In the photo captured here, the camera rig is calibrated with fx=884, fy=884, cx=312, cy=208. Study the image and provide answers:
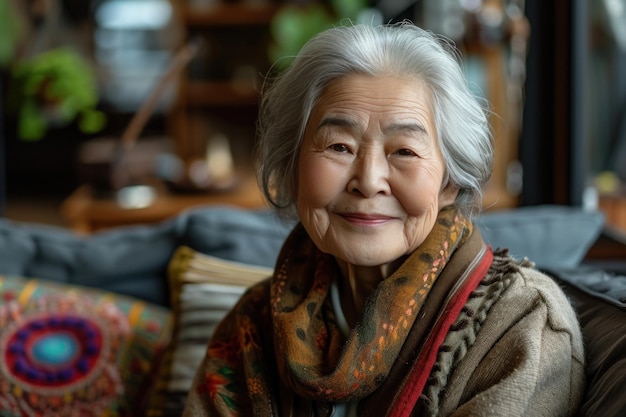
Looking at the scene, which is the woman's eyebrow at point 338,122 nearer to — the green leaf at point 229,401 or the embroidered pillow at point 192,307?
the green leaf at point 229,401

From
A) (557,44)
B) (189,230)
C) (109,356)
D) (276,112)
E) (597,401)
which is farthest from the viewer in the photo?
(557,44)

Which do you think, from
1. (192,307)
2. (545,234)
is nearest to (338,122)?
(192,307)

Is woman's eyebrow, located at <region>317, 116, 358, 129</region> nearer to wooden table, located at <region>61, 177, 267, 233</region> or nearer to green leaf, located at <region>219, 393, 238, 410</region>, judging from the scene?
green leaf, located at <region>219, 393, 238, 410</region>

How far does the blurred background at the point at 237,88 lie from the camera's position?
8.79 ft

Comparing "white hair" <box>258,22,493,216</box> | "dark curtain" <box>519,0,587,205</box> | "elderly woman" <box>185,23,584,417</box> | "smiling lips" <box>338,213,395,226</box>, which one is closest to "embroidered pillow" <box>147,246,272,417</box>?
"elderly woman" <box>185,23,584,417</box>

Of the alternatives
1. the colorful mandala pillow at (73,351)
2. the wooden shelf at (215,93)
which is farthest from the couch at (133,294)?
the wooden shelf at (215,93)

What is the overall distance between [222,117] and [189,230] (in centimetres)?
433

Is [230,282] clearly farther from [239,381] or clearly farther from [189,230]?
[239,381]

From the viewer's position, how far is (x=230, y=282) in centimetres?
190

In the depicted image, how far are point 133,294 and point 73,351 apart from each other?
0.75 ft

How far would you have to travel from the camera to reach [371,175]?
124 cm

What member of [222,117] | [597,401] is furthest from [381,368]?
[222,117]

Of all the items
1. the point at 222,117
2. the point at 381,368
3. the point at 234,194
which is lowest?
the point at 222,117

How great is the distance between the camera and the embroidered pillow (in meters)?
1.79
